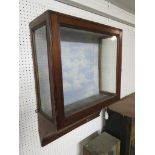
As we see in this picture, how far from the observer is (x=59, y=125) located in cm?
80

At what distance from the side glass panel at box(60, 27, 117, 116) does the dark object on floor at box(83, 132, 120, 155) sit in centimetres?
52

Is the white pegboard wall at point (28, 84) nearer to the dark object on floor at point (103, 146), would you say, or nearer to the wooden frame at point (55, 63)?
the wooden frame at point (55, 63)

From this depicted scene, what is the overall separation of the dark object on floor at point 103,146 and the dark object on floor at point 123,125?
8 cm

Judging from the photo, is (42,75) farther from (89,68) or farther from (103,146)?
(103,146)

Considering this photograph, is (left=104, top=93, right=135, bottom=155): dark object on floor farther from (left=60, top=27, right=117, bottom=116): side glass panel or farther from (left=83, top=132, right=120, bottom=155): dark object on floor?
(left=60, top=27, right=117, bottom=116): side glass panel

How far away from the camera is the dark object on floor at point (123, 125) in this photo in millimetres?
1448

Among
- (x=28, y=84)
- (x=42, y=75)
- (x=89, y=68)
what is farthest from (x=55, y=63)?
(x=89, y=68)

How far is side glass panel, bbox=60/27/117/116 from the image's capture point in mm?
1077

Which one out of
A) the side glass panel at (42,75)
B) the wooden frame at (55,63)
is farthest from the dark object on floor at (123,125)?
the side glass panel at (42,75)

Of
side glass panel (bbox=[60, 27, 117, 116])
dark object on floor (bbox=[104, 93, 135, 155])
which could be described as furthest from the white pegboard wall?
dark object on floor (bbox=[104, 93, 135, 155])

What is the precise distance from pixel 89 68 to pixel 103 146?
2.61 ft

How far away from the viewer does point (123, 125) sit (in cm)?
150

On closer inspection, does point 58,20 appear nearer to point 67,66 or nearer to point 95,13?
point 67,66
